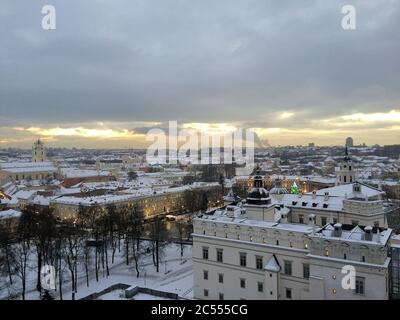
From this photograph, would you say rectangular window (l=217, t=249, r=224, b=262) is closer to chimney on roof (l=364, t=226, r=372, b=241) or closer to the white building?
the white building

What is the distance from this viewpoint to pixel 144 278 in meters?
37.7

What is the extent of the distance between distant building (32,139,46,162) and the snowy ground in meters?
114

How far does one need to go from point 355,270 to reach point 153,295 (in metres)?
12.3

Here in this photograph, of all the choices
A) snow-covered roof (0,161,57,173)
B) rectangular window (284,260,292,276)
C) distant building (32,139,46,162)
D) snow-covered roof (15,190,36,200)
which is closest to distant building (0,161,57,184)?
snow-covered roof (0,161,57,173)

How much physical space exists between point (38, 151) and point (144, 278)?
4967 inches

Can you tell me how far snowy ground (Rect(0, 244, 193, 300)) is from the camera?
34.1 m

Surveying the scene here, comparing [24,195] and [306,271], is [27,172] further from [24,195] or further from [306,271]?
[306,271]

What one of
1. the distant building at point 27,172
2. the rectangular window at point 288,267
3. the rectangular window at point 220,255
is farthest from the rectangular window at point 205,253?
the distant building at point 27,172

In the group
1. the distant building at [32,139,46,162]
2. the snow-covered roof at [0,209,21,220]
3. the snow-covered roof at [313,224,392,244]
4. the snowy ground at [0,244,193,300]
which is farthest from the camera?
the distant building at [32,139,46,162]

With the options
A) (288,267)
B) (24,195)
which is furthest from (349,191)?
(24,195)

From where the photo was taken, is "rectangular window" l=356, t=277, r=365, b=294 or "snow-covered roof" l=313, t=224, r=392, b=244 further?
"snow-covered roof" l=313, t=224, r=392, b=244

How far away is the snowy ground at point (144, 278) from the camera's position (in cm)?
3409

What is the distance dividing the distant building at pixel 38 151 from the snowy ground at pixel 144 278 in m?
114
